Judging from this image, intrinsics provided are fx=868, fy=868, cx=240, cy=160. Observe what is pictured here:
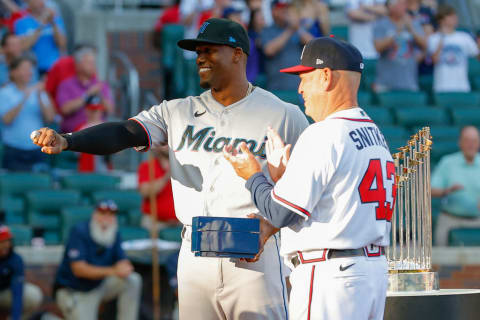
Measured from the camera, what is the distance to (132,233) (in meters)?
8.04

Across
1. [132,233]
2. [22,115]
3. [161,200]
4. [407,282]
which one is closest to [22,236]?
[132,233]

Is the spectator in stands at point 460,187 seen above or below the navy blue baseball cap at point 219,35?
below

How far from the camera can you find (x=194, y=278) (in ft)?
11.8

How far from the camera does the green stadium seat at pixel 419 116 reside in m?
9.42

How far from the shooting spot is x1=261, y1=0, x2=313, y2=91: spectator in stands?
30.7ft

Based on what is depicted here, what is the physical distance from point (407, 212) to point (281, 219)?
3.16ft

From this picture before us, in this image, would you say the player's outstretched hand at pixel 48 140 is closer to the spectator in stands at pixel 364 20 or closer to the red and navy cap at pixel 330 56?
the red and navy cap at pixel 330 56

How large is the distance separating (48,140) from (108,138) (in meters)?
0.34

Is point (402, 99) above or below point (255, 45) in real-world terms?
below

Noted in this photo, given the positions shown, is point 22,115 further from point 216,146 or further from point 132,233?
point 216,146

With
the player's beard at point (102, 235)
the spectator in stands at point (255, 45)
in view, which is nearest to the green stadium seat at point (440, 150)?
the spectator in stands at point (255, 45)

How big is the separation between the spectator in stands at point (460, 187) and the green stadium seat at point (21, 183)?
12.0 feet

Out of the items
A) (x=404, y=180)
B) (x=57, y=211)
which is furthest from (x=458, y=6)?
(x=404, y=180)

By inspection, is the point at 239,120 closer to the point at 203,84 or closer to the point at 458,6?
the point at 203,84
